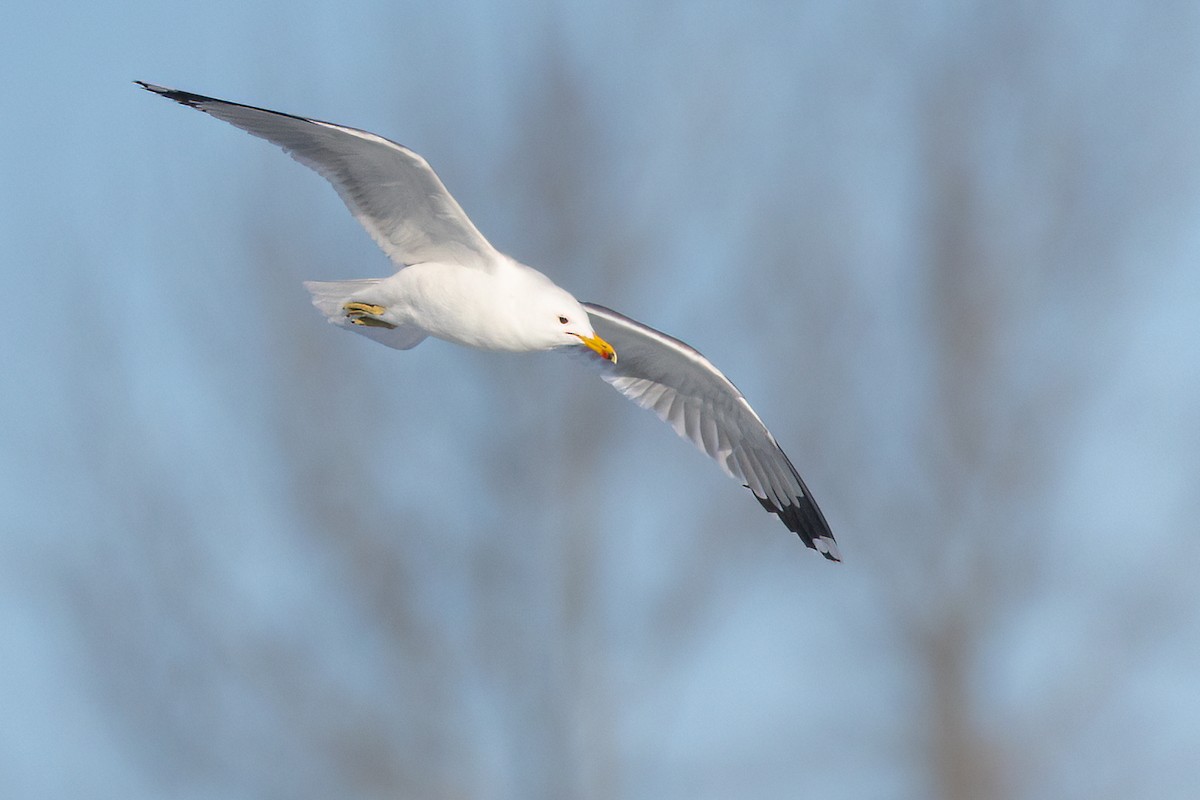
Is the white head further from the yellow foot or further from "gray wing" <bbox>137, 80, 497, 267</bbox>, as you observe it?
the yellow foot

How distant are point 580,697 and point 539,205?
2.52 m

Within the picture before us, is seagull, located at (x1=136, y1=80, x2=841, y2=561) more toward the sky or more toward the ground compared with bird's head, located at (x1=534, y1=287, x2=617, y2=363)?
more toward the sky

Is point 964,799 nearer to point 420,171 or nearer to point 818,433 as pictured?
point 818,433

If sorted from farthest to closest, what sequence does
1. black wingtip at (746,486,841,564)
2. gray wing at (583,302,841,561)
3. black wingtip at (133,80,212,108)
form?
black wingtip at (746,486,841,564) → gray wing at (583,302,841,561) → black wingtip at (133,80,212,108)

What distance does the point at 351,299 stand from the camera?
3.68 m

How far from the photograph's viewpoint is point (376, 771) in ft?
23.9

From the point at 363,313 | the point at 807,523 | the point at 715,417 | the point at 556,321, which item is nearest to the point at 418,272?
the point at 363,313

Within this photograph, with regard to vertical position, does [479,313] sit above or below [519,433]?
below

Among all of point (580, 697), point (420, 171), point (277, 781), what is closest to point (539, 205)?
point (580, 697)

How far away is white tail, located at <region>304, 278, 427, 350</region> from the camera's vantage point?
3.71m

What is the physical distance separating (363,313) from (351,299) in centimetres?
5

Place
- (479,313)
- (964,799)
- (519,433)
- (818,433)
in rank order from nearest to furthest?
(479,313), (964,799), (818,433), (519,433)

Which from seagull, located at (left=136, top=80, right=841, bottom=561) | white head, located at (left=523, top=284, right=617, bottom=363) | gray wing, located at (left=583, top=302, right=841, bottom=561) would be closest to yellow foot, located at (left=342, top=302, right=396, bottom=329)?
seagull, located at (left=136, top=80, right=841, bottom=561)

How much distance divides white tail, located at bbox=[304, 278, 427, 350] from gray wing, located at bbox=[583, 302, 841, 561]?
630 millimetres
